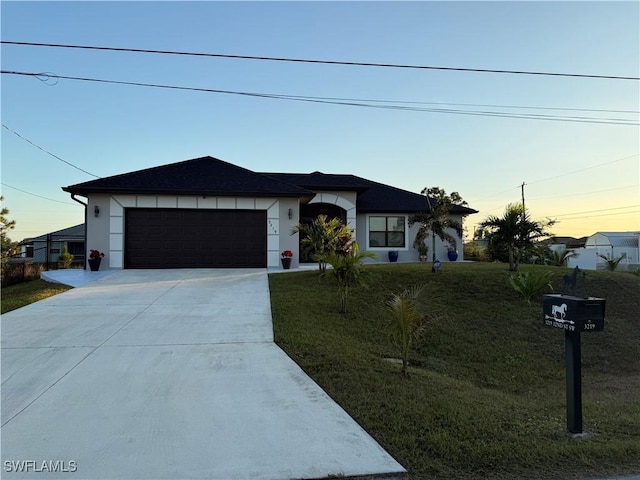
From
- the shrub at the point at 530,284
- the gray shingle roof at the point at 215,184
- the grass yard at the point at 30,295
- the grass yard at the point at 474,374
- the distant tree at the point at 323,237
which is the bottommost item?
the grass yard at the point at 474,374

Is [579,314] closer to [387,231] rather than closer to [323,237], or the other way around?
[323,237]

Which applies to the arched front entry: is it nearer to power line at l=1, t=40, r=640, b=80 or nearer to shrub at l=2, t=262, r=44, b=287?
power line at l=1, t=40, r=640, b=80

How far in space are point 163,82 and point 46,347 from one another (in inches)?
294

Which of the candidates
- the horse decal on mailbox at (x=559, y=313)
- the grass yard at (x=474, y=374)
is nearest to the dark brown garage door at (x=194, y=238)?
the grass yard at (x=474, y=374)

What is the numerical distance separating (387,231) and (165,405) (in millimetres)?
17753

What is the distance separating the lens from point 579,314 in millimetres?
4168

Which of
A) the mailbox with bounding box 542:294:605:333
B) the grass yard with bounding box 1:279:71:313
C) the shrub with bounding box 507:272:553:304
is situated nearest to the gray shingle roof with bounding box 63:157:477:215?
the grass yard with bounding box 1:279:71:313

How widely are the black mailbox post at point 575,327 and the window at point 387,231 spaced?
665 inches

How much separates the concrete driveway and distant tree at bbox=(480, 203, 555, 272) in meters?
8.86

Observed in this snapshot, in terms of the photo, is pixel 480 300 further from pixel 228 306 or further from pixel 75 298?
pixel 75 298

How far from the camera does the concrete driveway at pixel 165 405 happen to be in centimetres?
344

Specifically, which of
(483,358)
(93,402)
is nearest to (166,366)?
(93,402)

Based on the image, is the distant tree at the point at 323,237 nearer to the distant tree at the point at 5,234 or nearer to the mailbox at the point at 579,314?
the mailbox at the point at 579,314

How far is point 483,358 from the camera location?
Answer: 799cm
